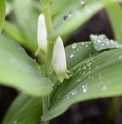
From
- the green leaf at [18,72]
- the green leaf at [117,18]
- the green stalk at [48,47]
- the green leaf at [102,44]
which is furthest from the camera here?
the green leaf at [117,18]

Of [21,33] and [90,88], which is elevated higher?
[90,88]

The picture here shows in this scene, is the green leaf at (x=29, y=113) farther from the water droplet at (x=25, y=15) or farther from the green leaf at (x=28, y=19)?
the water droplet at (x=25, y=15)

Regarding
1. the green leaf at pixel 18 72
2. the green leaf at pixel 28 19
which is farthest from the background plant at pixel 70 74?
the green leaf at pixel 28 19

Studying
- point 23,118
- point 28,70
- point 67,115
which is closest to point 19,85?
point 28,70

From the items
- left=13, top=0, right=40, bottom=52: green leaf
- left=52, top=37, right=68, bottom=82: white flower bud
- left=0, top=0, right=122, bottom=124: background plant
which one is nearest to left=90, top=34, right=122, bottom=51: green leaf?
left=0, top=0, right=122, bottom=124: background plant

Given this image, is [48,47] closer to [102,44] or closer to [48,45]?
[48,45]

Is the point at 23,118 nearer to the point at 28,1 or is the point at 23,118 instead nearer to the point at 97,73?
the point at 97,73
